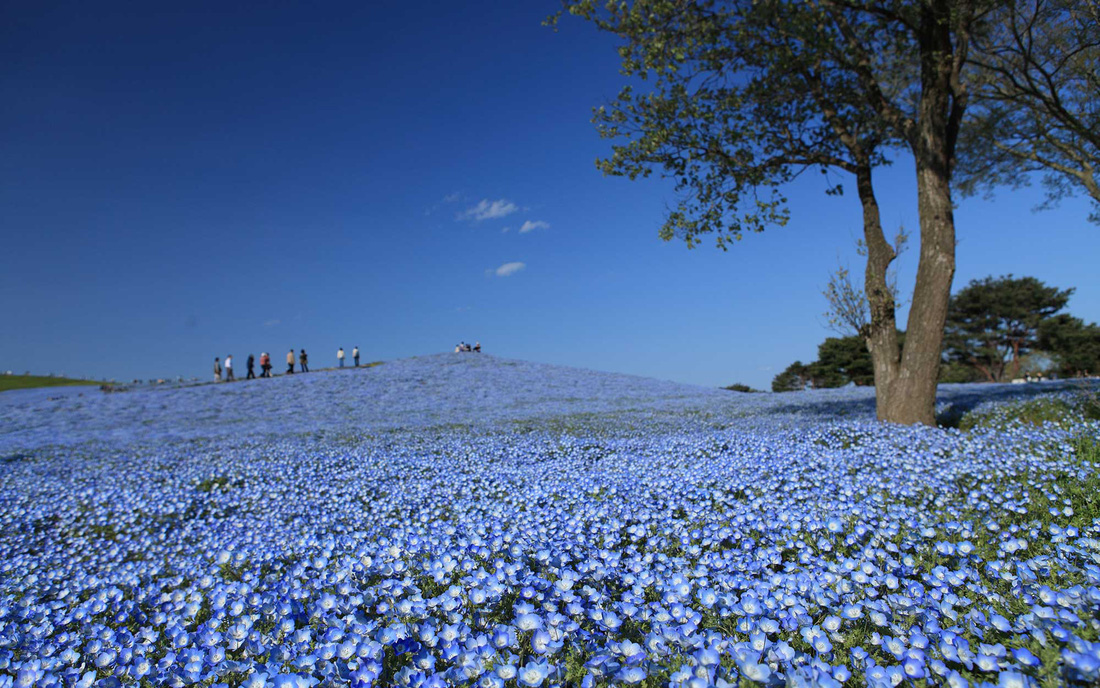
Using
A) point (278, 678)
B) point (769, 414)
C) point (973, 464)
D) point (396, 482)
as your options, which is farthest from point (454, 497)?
point (769, 414)

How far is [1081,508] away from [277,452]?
12061 millimetres

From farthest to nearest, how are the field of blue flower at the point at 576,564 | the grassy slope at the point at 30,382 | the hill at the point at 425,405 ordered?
the grassy slope at the point at 30,382
the hill at the point at 425,405
the field of blue flower at the point at 576,564

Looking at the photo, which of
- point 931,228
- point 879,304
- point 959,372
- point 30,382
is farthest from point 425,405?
point 959,372

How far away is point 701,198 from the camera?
13648mm

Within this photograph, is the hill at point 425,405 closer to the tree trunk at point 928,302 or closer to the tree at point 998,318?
the tree trunk at point 928,302

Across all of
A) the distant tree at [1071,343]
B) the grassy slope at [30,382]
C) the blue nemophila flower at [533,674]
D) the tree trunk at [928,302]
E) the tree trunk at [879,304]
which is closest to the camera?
the blue nemophila flower at [533,674]

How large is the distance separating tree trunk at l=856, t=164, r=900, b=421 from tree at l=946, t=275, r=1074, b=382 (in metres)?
40.2

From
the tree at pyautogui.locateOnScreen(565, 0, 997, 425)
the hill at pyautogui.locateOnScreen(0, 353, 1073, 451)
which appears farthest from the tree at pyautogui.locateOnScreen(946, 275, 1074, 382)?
the tree at pyautogui.locateOnScreen(565, 0, 997, 425)

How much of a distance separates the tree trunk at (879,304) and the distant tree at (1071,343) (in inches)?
1510

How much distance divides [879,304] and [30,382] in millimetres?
47463

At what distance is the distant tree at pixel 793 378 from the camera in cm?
4753

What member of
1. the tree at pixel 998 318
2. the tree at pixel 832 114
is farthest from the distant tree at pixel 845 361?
the tree at pixel 832 114

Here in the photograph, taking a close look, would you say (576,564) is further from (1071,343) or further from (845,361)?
(1071,343)

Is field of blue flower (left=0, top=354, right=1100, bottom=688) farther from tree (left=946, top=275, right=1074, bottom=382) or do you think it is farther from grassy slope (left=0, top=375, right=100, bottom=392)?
tree (left=946, top=275, right=1074, bottom=382)
